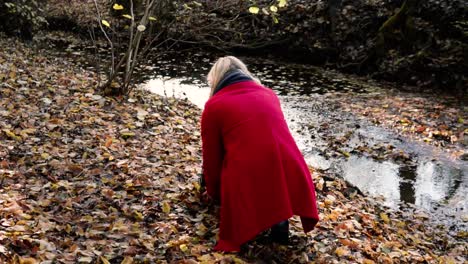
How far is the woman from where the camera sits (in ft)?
12.4

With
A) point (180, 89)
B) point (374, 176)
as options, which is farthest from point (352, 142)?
point (180, 89)

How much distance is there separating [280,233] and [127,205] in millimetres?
1577

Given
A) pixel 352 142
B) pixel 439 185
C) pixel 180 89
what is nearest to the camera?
pixel 439 185

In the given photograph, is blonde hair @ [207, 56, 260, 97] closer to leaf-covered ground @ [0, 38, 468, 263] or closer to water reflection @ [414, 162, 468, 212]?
leaf-covered ground @ [0, 38, 468, 263]

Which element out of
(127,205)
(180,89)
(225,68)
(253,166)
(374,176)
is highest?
(225,68)

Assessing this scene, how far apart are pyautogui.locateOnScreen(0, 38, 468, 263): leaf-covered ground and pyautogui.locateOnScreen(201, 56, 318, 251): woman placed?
0.38 m

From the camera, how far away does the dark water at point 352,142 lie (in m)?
6.52

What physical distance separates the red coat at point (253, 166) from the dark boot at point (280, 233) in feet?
0.78

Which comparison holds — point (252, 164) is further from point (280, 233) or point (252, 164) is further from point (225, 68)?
point (225, 68)

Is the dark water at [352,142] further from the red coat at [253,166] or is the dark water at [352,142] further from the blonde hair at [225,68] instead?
the blonde hair at [225,68]

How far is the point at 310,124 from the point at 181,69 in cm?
625

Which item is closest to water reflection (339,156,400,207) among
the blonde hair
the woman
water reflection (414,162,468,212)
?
water reflection (414,162,468,212)

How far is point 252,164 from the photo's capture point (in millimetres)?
3773

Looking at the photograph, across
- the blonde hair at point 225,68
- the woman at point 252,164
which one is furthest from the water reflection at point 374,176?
the blonde hair at point 225,68
